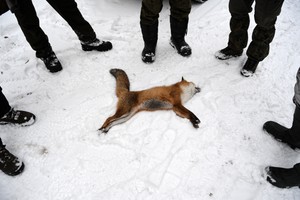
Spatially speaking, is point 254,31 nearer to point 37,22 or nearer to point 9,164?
point 37,22

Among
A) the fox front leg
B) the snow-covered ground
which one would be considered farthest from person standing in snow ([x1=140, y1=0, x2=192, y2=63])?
the fox front leg

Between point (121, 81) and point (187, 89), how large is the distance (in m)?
0.73

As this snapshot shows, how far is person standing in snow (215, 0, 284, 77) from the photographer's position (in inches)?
90.1

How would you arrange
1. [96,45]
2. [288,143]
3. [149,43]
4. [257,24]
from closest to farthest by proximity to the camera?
[288,143], [257,24], [149,43], [96,45]

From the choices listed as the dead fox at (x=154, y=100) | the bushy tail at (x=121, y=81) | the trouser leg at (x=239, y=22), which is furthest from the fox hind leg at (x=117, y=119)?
the trouser leg at (x=239, y=22)

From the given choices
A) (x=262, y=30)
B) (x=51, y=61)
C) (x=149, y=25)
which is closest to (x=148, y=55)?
(x=149, y=25)

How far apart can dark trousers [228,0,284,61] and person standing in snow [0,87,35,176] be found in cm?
235

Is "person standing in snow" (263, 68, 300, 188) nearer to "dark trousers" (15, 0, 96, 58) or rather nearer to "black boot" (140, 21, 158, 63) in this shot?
"black boot" (140, 21, 158, 63)

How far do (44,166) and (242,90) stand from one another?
6.94 ft

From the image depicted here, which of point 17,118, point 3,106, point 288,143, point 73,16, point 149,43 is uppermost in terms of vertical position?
point 73,16

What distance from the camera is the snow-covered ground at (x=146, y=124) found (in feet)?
6.89

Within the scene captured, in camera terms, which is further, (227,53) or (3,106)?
(227,53)

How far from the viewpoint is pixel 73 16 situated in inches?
112

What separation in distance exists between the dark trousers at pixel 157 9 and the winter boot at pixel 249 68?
0.87 m
